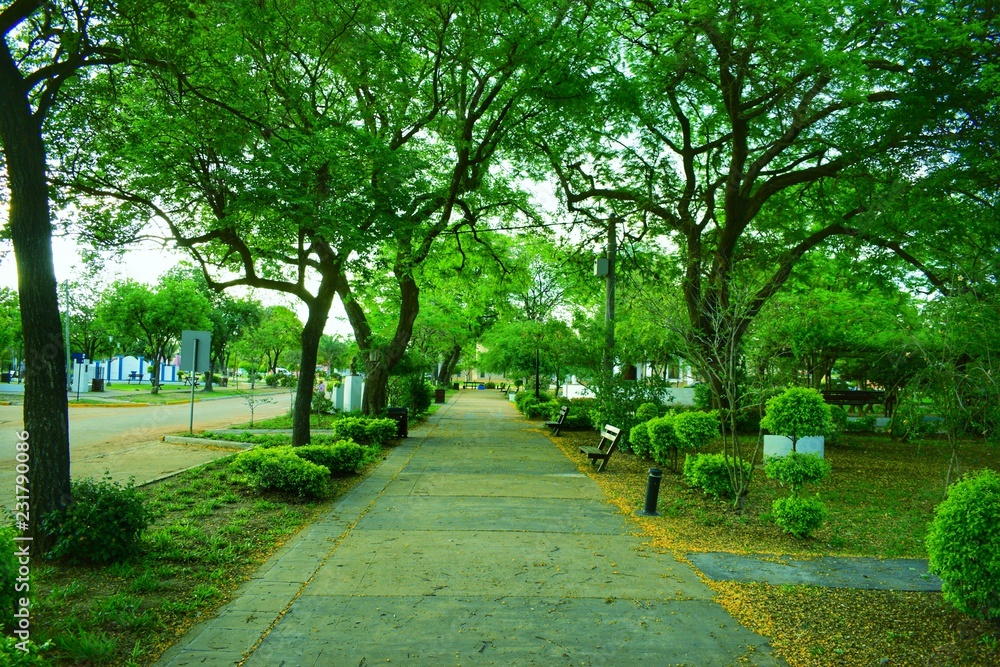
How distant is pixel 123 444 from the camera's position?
16344 millimetres

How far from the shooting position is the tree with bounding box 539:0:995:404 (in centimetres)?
1164

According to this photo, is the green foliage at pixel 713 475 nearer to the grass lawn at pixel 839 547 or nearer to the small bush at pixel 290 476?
the grass lawn at pixel 839 547

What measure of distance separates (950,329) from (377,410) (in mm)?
15769

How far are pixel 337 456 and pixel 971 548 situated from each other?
9.10 meters

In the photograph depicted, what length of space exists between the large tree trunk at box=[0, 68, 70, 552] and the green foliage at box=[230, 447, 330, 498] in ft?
12.1

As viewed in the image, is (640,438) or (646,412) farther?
(646,412)

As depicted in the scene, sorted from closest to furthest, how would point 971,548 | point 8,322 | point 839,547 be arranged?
point 971,548 → point 839,547 → point 8,322

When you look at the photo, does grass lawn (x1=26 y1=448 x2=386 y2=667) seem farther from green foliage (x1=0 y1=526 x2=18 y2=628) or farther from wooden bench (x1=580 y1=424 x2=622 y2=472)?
wooden bench (x1=580 y1=424 x2=622 y2=472)

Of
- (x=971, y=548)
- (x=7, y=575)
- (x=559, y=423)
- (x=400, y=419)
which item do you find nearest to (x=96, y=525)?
(x=7, y=575)

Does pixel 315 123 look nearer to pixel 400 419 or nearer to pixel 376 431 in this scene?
pixel 376 431

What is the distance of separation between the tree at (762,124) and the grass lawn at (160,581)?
6.28 m

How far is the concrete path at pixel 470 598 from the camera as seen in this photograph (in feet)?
14.7

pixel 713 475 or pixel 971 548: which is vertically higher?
pixel 971 548

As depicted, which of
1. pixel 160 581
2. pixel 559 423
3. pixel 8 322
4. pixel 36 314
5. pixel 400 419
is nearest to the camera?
pixel 160 581
